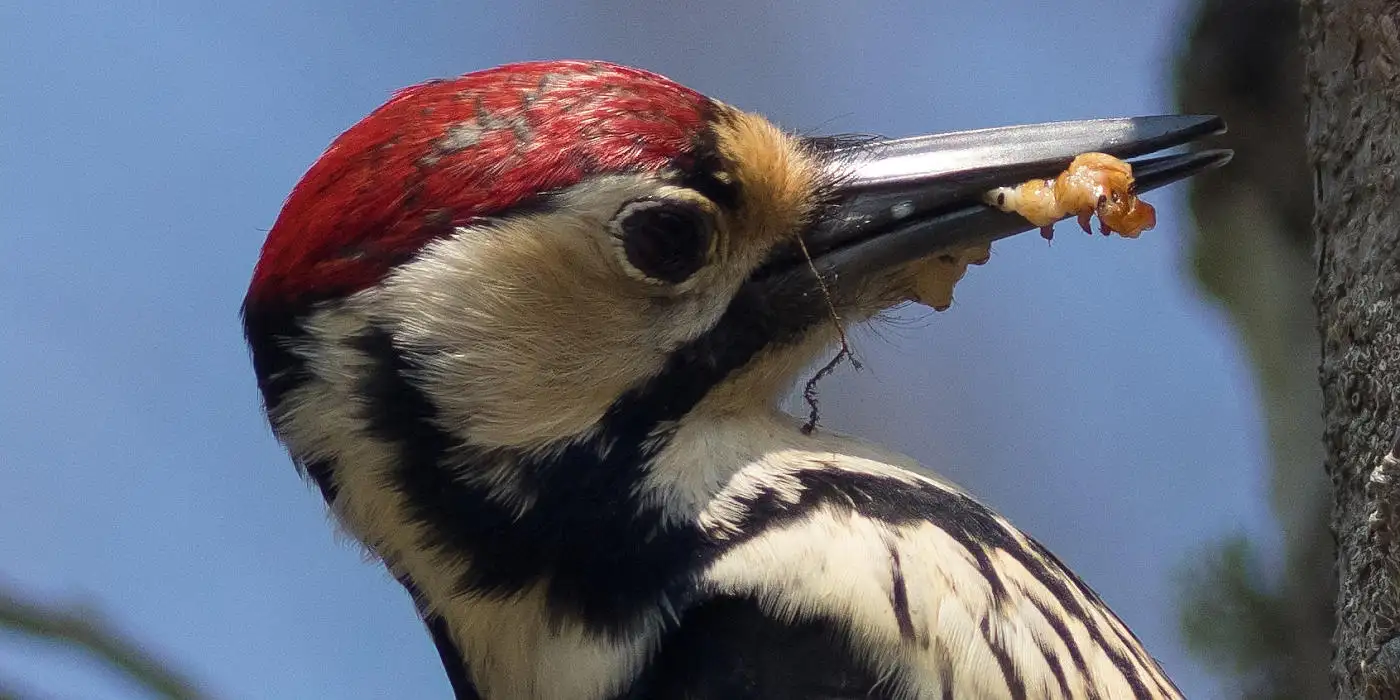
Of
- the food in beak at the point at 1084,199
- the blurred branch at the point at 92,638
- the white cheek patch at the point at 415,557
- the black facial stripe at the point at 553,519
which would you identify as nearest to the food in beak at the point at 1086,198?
the food in beak at the point at 1084,199

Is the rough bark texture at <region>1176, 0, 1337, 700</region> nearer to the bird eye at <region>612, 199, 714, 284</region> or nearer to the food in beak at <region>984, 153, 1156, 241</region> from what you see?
the food in beak at <region>984, 153, 1156, 241</region>

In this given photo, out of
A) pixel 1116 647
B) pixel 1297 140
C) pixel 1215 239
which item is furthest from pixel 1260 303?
pixel 1116 647

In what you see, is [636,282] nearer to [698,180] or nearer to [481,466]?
[698,180]

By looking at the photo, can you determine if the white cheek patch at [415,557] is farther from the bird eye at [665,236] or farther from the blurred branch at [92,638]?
the blurred branch at [92,638]

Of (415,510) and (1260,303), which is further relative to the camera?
(1260,303)

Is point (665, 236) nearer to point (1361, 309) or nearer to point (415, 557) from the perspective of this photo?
point (415, 557)

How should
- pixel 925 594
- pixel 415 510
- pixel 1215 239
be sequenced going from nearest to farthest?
pixel 925 594 < pixel 415 510 < pixel 1215 239

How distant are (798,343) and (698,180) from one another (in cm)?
26

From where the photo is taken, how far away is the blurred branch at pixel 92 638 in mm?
2996

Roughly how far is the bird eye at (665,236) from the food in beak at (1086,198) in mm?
378

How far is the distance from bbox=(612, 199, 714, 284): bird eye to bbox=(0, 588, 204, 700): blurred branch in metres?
2.02

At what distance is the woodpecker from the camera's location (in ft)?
5.18

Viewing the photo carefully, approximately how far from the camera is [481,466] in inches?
65.3

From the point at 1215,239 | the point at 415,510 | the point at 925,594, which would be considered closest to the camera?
the point at 925,594
